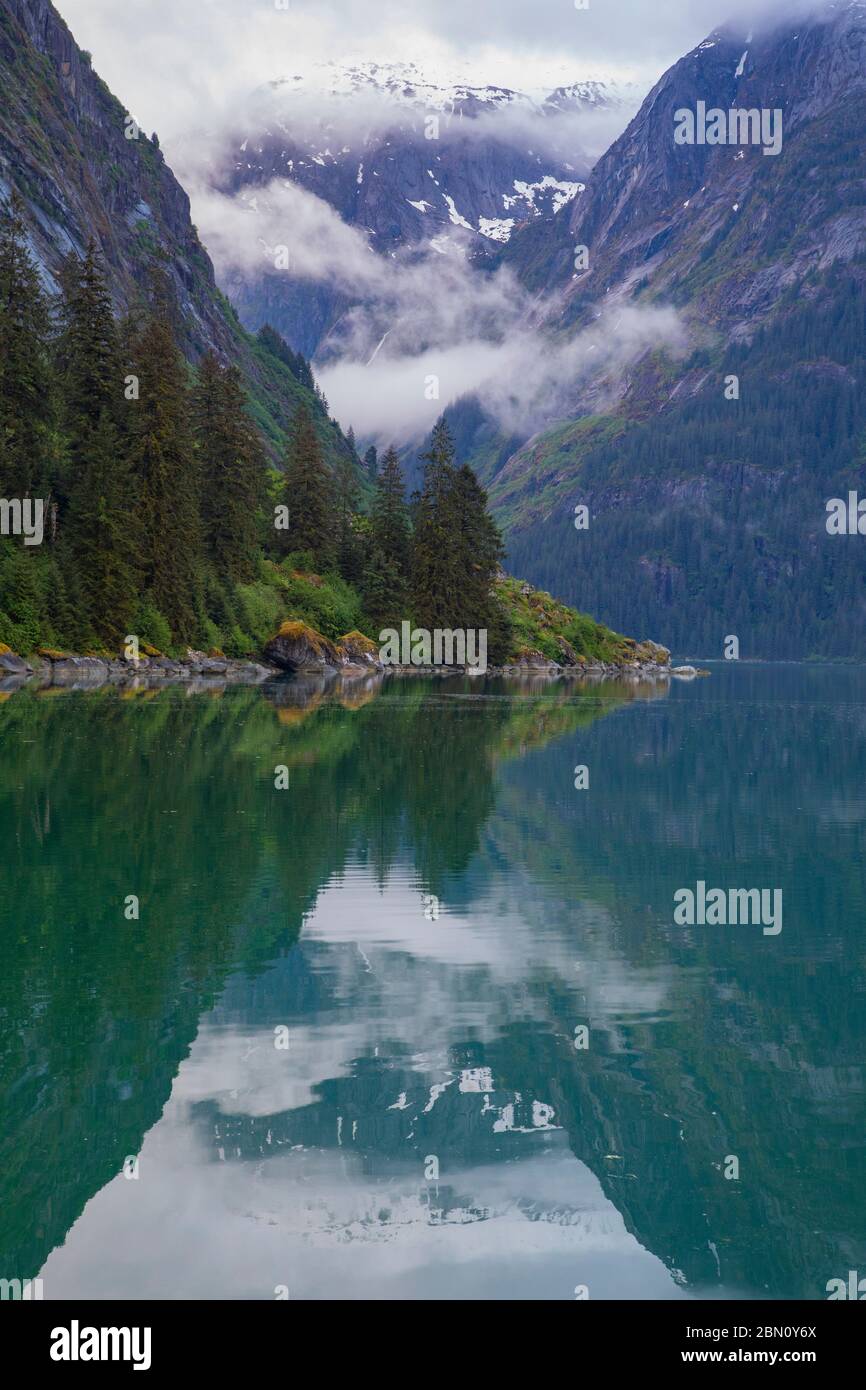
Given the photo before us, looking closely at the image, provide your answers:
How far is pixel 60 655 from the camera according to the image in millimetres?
76438

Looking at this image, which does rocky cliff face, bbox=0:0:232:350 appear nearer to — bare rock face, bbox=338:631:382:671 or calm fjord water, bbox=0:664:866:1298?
bare rock face, bbox=338:631:382:671

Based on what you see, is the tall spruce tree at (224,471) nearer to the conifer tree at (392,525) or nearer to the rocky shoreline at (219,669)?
the rocky shoreline at (219,669)

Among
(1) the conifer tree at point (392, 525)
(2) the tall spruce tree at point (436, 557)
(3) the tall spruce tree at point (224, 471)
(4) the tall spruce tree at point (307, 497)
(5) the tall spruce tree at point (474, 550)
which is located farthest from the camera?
(1) the conifer tree at point (392, 525)

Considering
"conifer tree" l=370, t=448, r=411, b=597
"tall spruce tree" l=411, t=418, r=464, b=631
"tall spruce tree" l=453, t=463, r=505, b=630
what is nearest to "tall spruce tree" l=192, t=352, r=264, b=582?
"conifer tree" l=370, t=448, r=411, b=597

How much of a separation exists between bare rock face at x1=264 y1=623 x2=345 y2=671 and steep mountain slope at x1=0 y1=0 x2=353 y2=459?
43659mm

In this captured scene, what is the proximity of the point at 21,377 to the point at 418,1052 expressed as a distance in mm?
68590

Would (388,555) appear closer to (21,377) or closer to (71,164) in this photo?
(21,377)

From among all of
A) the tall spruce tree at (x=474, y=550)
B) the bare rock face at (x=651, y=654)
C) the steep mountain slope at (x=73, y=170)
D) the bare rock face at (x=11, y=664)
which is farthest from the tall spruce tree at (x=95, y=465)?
the bare rock face at (x=651, y=654)

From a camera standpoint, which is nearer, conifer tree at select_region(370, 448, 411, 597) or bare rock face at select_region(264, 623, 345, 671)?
bare rock face at select_region(264, 623, 345, 671)

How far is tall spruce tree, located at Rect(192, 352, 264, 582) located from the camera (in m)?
99.9

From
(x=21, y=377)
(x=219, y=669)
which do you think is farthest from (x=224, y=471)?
(x=21, y=377)

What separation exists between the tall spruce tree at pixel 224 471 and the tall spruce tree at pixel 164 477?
861 centimetres

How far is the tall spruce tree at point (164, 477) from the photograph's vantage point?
85.2 metres
